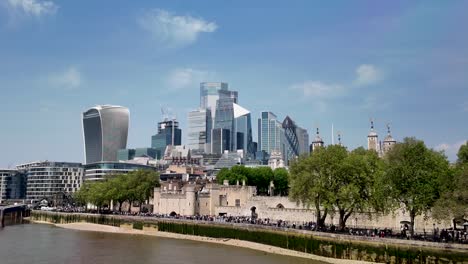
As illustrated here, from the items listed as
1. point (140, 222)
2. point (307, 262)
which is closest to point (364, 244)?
point (307, 262)

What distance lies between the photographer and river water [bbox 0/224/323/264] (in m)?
62.8

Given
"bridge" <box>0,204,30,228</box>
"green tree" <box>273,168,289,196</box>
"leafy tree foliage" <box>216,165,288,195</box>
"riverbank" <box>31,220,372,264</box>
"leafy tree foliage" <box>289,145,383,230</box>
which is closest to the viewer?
"riverbank" <box>31,220,372,264</box>

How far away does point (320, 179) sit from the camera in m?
72.5

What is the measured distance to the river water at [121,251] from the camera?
206 ft

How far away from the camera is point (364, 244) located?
193ft

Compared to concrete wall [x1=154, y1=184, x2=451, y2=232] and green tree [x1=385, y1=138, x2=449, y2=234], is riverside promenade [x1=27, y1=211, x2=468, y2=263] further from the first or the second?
concrete wall [x1=154, y1=184, x2=451, y2=232]

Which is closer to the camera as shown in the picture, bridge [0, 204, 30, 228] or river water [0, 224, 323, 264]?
river water [0, 224, 323, 264]

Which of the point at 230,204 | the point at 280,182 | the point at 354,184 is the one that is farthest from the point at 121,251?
the point at 280,182

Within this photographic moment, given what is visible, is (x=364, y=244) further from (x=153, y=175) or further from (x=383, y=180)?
(x=153, y=175)

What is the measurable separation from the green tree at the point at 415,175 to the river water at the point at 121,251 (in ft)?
45.9

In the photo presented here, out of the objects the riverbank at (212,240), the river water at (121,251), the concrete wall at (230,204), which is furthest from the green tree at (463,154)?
the concrete wall at (230,204)

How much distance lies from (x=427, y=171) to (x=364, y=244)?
40.5 ft

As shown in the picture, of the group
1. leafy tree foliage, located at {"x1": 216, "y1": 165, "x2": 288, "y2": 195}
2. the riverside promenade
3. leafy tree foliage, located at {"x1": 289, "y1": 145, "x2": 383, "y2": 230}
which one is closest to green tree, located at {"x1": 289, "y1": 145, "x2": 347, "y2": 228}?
leafy tree foliage, located at {"x1": 289, "y1": 145, "x2": 383, "y2": 230}

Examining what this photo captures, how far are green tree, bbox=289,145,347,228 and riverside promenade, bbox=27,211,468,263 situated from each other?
487 centimetres
